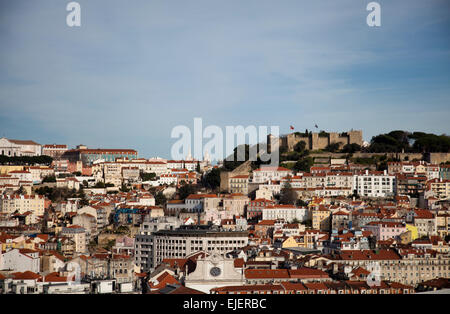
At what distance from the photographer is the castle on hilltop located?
31984mm

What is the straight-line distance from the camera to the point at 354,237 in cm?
1869

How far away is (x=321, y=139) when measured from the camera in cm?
3219

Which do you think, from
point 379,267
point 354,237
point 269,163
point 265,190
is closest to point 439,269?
point 379,267

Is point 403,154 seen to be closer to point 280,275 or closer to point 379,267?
point 379,267

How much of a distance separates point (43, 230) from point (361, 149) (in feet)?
48.3

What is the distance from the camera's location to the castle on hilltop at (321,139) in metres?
32.0

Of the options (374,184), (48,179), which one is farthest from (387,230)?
(48,179)

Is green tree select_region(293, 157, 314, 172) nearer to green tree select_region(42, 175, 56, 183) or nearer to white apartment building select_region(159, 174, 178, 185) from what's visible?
white apartment building select_region(159, 174, 178, 185)

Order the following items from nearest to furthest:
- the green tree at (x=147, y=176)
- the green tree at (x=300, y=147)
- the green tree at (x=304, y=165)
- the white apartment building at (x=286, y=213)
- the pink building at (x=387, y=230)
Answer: the pink building at (x=387, y=230) < the white apartment building at (x=286, y=213) < the green tree at (x=304, y=165) < the green tree at (x=300, y=147) < the green tree at (x=147, y=176)

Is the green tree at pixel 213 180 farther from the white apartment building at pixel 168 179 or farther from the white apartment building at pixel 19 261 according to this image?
the white apartment building at pixel 19 261

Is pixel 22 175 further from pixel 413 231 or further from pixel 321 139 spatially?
pixel 413 231

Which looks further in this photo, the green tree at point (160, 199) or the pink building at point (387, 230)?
the green tree at point (160, 199)

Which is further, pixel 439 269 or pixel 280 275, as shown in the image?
pixel 439 269

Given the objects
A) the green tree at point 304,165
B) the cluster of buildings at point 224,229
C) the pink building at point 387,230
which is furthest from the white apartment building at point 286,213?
the green tree at point 304,165
